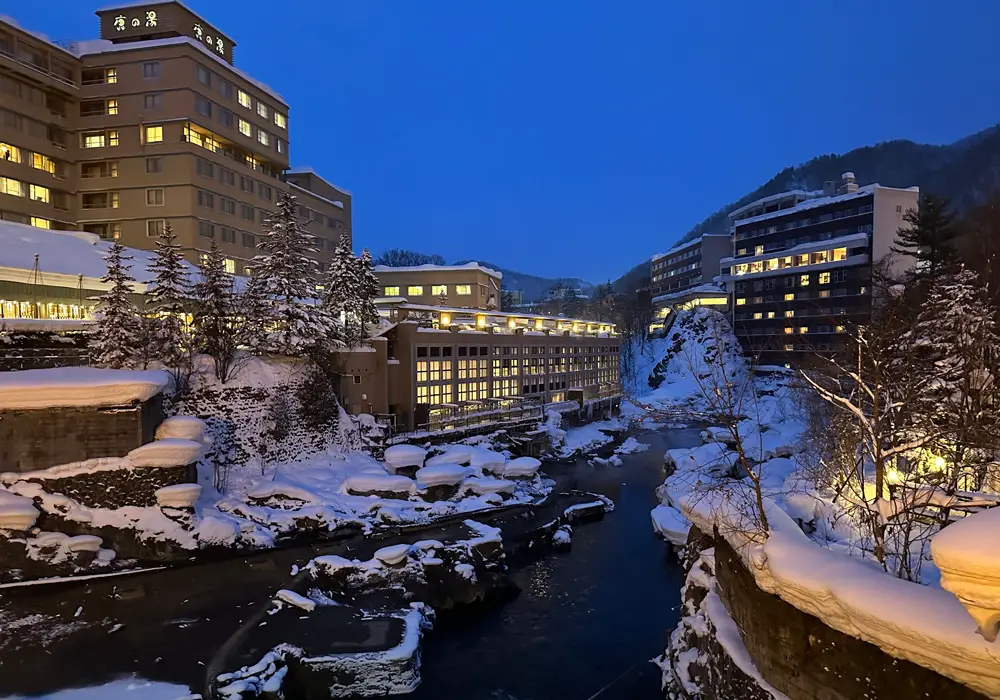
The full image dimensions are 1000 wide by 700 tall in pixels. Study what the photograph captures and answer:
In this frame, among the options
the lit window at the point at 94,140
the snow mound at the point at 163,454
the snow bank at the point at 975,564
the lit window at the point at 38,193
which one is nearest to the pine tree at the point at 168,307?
the snow mound at the point at 163,454

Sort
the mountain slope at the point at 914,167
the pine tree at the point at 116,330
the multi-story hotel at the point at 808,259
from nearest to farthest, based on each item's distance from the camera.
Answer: the pine tree at the point at 116,330 → the multi-story hotel at the point at 808,259 → the mountain slope at the point at 914,167

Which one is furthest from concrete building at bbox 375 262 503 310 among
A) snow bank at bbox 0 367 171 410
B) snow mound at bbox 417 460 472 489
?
snow bank at bbox 0 367 171 410

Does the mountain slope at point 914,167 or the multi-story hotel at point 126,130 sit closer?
the multi-story hotel at point 126,130

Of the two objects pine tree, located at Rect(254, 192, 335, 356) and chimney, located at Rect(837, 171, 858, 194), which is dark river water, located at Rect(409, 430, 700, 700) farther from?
chimney, located at Rect(837, 171, 858, 194)

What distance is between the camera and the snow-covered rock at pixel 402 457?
849 inches

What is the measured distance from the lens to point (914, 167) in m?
107

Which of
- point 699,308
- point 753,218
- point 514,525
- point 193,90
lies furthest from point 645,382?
point 193,90

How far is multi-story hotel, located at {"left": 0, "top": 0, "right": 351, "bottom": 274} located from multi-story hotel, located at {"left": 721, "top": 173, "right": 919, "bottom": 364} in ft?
126

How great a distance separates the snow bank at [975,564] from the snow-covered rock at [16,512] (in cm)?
1987

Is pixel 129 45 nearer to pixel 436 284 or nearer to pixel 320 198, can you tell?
pixel 320 198

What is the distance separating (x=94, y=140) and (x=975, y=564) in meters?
43.9

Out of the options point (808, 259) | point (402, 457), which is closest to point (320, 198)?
point (402, 457)

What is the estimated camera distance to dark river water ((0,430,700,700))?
10820 millimetres

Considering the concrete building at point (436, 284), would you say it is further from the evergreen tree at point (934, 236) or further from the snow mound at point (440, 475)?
the evergreen tree at point (934, 236)
